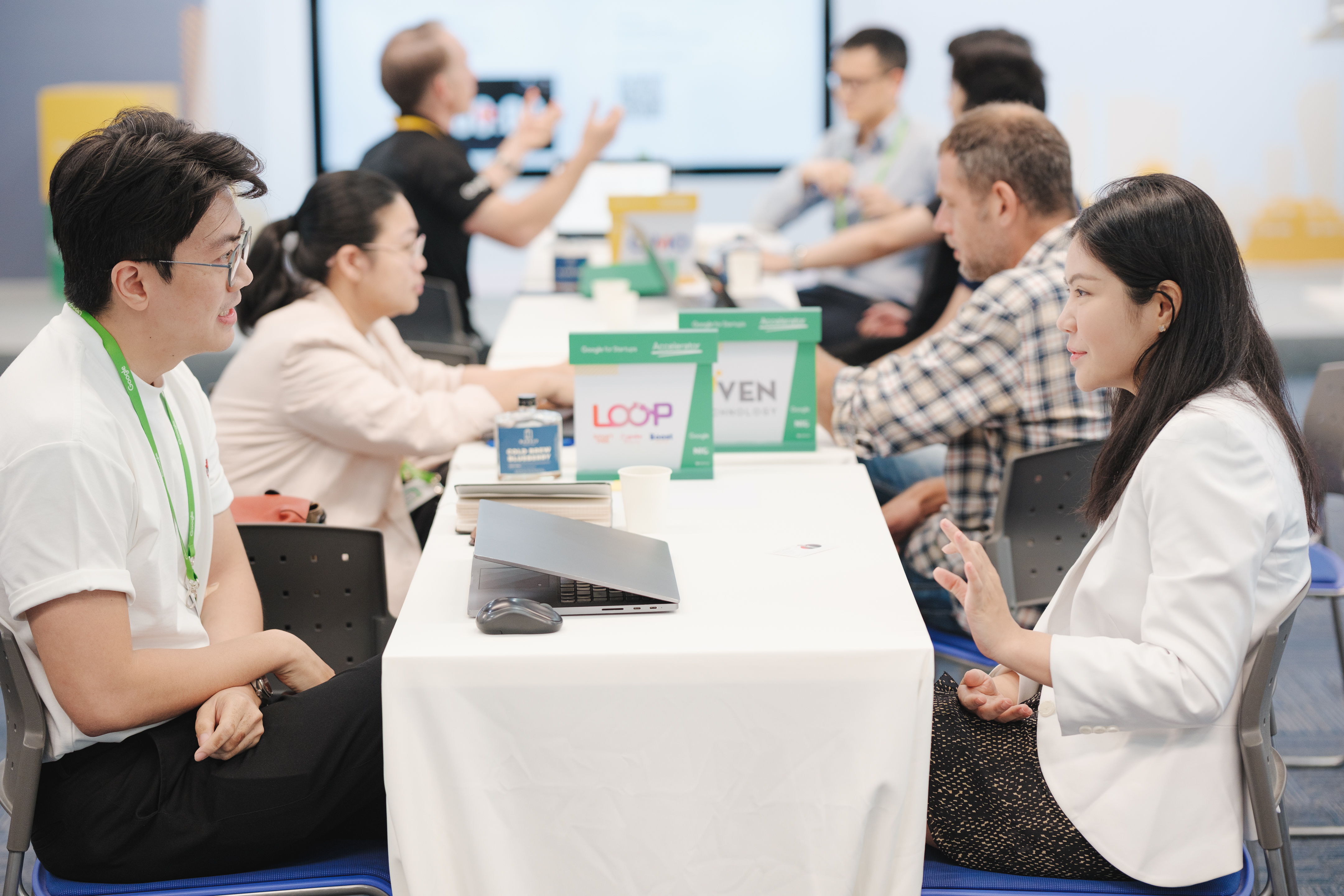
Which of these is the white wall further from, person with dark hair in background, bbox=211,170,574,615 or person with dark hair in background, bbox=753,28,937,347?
person with dark hair in background, bbox=211,170,574,615

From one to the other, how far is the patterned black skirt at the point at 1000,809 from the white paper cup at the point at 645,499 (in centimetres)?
46

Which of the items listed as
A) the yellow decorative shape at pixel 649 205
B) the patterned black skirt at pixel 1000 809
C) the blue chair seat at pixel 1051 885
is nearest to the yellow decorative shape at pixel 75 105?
the yellow decorative shape at pixel 649 205

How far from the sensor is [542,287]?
4.01 metres

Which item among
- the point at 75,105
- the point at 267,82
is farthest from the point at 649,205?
the point at 75,105

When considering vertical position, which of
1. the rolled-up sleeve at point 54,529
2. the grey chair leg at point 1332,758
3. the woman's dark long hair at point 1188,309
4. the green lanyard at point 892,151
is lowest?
the grey chair leg at point 1332,758

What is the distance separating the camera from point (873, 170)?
4.54m

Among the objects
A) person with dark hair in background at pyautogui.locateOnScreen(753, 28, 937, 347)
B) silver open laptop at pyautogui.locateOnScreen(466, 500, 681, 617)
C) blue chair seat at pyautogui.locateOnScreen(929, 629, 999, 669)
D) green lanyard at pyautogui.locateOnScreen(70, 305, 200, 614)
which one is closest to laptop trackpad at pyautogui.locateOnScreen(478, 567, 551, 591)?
silver open laptop at pyautogui.locateOnScreen(466, 500, 681, 617)

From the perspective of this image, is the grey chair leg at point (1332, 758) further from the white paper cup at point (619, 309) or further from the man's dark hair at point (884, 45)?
the man's dark hair at point (884, 45)

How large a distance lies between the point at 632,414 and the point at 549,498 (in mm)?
280

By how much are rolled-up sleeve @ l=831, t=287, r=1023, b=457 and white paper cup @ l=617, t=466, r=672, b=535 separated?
58 cm

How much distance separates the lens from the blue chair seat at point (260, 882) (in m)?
1.32

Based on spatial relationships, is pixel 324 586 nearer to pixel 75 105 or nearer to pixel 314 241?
pixel 314 241

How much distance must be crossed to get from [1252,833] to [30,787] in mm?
1343

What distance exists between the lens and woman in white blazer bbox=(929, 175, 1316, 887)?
1.18m
